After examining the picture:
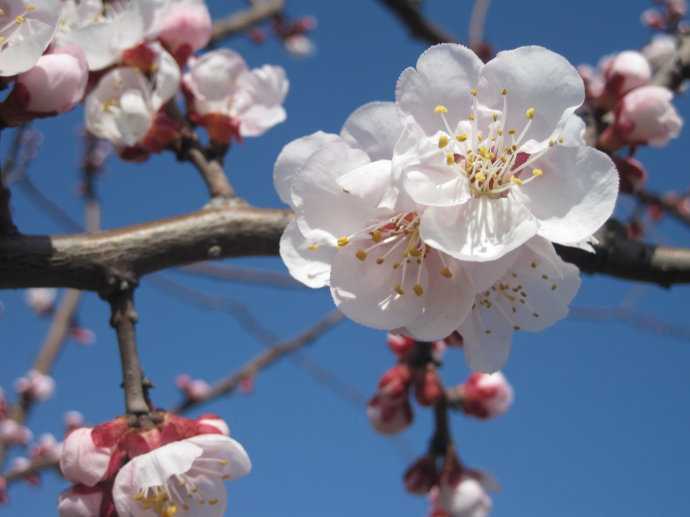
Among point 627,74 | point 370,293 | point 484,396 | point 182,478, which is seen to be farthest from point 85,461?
point 484,396

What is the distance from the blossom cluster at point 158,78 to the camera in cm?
183

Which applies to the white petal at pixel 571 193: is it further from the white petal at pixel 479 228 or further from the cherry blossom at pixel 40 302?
the cherry blossom at pixel 40 302

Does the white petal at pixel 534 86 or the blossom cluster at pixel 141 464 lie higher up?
the white petal at pixel 534 86

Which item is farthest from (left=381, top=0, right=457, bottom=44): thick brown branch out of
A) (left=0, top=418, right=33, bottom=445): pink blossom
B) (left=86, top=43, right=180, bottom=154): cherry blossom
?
(left=0, top=418, right=33, bottom=445): pink blossom

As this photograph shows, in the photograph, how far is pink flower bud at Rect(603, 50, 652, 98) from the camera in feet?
6.35

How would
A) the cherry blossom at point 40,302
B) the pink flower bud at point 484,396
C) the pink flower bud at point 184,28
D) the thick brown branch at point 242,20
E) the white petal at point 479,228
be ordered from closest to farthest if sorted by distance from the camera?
the white petal at point 479,228 < the pink flower bud at point 184,28 < the pink flower bud at point 484,396 < the thick brown branch at point 242,20 < the cherry blossom at point 40,302

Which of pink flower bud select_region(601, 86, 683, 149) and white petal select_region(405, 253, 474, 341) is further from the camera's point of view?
pink flower bud select_region(601, 86, 683, 149)

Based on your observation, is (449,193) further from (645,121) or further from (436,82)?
(645,121)

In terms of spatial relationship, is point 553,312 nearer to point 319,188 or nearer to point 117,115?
point 319,188

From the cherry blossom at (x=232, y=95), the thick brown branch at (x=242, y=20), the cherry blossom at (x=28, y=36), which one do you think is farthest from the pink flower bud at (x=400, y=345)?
the thick brown branch at (x=242, y=20)

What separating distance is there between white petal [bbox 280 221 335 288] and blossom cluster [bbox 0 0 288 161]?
722mm

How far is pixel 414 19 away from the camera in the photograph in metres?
3.12

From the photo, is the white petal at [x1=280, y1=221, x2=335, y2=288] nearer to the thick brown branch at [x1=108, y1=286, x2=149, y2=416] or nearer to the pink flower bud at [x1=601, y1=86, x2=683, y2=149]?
the thick brown branch at [x1=108, y1=286, x2=149, y2=416]

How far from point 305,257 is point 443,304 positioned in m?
0.24
